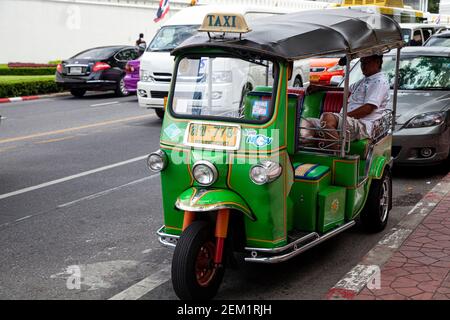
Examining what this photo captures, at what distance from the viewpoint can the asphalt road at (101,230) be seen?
5.12 meters

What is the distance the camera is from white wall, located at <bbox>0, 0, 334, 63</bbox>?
82.7 ft

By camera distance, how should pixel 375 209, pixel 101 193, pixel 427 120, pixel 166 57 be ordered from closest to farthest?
pixel 375 209
pixel 101 193
pixel 427 120
pixel 166 57

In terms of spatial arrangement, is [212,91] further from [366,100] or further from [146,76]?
[146,76]

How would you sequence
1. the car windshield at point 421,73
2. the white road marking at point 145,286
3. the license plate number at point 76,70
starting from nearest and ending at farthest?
the white road marking at point 145,286 → the car windshield at point 421,73 → the license plate number at point 76,70

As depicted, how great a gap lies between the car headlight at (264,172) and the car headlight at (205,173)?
0.29 meters

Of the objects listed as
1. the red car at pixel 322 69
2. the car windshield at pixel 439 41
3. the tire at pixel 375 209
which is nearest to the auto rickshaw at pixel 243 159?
the tire at pixel 375 209

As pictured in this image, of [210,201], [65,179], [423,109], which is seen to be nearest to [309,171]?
[210,201]

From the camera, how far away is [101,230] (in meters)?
6.55

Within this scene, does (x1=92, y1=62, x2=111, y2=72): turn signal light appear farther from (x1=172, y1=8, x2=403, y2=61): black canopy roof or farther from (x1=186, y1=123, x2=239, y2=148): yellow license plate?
(x1=186, y1=123, x2=239, y2=148): yellow license plate

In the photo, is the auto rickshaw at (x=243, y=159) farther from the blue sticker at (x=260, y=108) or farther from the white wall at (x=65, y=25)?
the white wall at (x=65, y=25)

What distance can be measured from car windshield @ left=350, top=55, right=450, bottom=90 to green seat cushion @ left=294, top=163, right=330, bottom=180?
4177 millimetres

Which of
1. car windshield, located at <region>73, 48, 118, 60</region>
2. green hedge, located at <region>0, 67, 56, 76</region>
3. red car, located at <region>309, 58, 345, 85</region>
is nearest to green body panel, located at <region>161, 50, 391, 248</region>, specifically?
red car, located at <region>309, 58, 345, 85</region>

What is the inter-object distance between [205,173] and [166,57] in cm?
907

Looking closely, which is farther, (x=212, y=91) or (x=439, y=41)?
(x=439, y=41)
